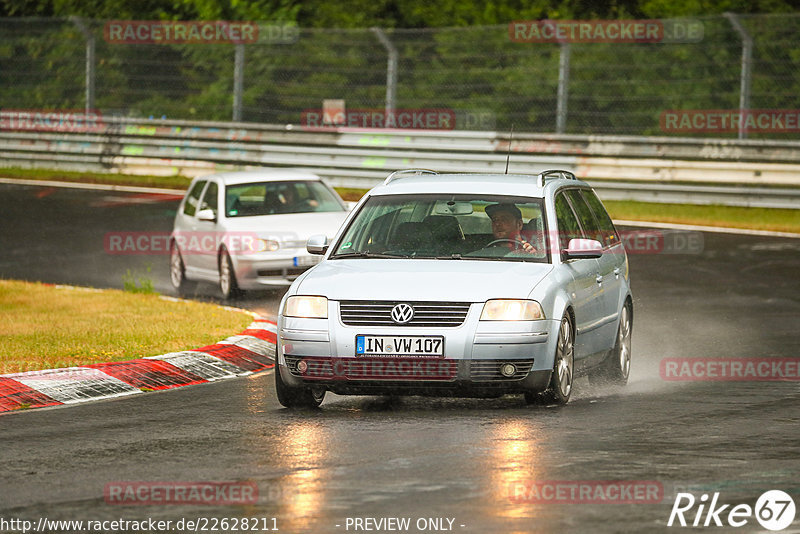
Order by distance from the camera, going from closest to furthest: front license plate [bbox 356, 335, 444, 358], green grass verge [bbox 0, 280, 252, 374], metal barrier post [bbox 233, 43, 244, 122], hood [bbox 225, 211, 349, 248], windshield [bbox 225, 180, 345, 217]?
1. front license plate [bbox 356, 335, 444, 358]
2. green grass verge [bbox 0, 280, 252, 374]
3. hood [bbox 225, 211, 349, 248]
4. windshield [bbox 225, 180, 345, 217]
5. metal barrier post [bbox 233, 43, 244, 122]

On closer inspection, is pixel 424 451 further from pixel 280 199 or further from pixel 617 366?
pixel 280 199

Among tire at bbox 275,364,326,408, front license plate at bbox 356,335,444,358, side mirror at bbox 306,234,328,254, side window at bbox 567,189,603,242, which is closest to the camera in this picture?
front license plate at bbox 356,335,444,358

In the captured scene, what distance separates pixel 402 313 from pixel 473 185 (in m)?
1.73

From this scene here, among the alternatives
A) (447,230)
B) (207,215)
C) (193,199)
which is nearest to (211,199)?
(193,199)

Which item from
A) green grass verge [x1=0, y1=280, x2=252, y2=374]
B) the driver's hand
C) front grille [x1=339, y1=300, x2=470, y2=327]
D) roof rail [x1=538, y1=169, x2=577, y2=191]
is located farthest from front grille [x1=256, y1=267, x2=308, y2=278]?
front grille [x1=339, y1=300, x2=470, y2=327]

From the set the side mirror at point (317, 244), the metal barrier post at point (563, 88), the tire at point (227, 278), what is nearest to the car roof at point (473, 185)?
the side mirror at point (317, 244)

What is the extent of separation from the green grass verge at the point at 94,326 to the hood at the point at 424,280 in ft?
8.50

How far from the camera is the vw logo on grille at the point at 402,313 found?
30.6 feet


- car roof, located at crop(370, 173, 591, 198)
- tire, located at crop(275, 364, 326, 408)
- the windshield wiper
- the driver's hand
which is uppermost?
car roof, located at crop(370, 173, 591, 198)

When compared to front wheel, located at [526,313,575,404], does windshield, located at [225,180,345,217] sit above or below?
above

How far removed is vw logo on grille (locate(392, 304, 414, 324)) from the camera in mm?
9328

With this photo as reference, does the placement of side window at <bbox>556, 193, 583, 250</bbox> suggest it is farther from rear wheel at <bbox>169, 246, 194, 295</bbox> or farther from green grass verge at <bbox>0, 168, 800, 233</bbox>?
green grass verge at <bbox>0, 168, 800, 233</bbox>

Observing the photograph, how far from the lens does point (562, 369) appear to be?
9.73 meters

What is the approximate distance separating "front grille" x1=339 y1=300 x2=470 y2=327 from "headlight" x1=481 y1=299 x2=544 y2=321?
0.44 ft
